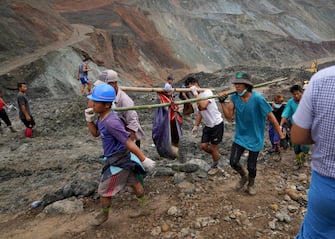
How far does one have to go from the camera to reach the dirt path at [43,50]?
16.1 m

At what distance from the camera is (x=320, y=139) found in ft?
6.77

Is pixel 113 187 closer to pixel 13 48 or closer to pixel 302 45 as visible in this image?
pixel 13 48

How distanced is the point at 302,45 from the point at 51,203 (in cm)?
4289

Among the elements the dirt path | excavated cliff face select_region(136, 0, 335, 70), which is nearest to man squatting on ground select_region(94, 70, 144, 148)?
the dirt path

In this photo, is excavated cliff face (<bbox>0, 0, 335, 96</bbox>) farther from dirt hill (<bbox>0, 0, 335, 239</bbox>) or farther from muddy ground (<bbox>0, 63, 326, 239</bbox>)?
muddy ground (<bbox>0, 63, 326, 239</bbox>)

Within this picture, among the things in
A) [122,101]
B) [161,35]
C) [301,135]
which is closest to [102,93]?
[122,101]

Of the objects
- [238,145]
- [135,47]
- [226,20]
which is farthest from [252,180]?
[226,20]

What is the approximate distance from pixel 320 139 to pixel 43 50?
19.1 m

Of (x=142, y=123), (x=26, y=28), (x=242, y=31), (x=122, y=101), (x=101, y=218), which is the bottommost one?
(x=142, y=123)

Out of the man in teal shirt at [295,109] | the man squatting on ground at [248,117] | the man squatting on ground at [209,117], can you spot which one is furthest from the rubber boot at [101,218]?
the man in teal shirt at [295,109]

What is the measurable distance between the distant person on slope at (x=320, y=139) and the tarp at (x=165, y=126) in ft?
9.17

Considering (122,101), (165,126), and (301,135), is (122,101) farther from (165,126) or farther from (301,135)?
(301,135)

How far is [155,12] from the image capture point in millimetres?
31812

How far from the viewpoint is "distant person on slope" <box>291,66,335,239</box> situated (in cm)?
195
